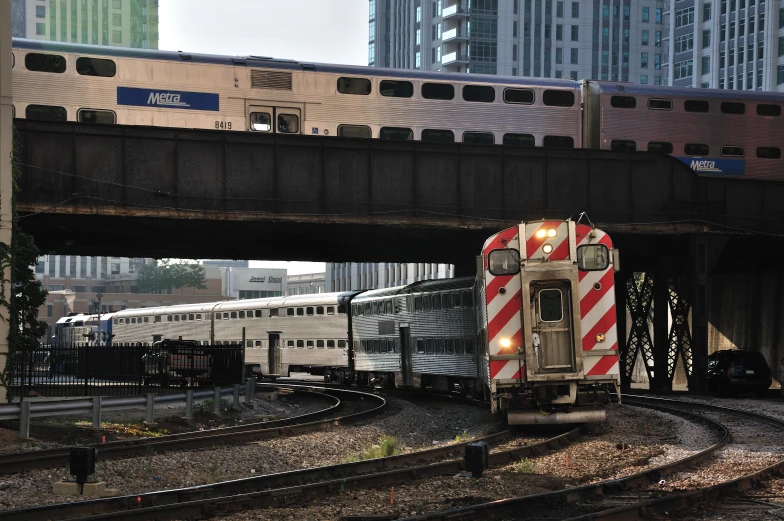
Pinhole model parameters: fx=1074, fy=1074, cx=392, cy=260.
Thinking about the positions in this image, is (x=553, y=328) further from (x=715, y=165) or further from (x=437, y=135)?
(x=715, y=165)

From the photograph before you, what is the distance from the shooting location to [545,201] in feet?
112

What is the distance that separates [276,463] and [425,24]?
140 m

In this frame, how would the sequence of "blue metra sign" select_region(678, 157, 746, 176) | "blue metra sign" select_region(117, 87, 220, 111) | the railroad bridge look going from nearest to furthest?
the railroad bridge → "blue metra sign" select_region(117, 87, 220, 111) → "blue metra sign" select_region(678, 157, 746, 176)

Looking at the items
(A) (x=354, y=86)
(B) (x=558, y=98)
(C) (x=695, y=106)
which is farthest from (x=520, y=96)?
(C) (x=695, y=106)

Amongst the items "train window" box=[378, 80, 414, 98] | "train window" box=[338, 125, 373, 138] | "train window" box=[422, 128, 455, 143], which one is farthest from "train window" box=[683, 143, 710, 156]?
"train window" box=[338, 125, 373, 138]

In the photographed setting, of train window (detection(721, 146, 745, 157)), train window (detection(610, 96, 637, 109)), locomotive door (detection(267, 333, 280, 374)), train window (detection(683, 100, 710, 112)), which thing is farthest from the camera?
locomotive door (detection(267, 333, 280, 374))

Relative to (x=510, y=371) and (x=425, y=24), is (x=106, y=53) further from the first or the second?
(x=425, y=24)

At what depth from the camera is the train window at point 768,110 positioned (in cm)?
3844

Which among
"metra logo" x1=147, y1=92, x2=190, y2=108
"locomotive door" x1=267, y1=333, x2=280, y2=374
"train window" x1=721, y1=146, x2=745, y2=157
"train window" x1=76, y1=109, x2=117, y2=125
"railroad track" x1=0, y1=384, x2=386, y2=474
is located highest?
"metra logo" x1=147, y1=92, x2=190, y2=108

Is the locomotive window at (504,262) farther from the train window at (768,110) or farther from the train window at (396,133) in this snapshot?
the train window at (768,110)

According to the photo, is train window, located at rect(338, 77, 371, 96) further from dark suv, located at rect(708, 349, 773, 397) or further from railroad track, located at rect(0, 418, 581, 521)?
railroad track, located at rect(0, 418, 581, 521)

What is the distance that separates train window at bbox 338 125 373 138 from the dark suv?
15.3 metres

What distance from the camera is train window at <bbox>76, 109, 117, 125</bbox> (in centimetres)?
3111

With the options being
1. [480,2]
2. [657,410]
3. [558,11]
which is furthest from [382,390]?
[558,11]
